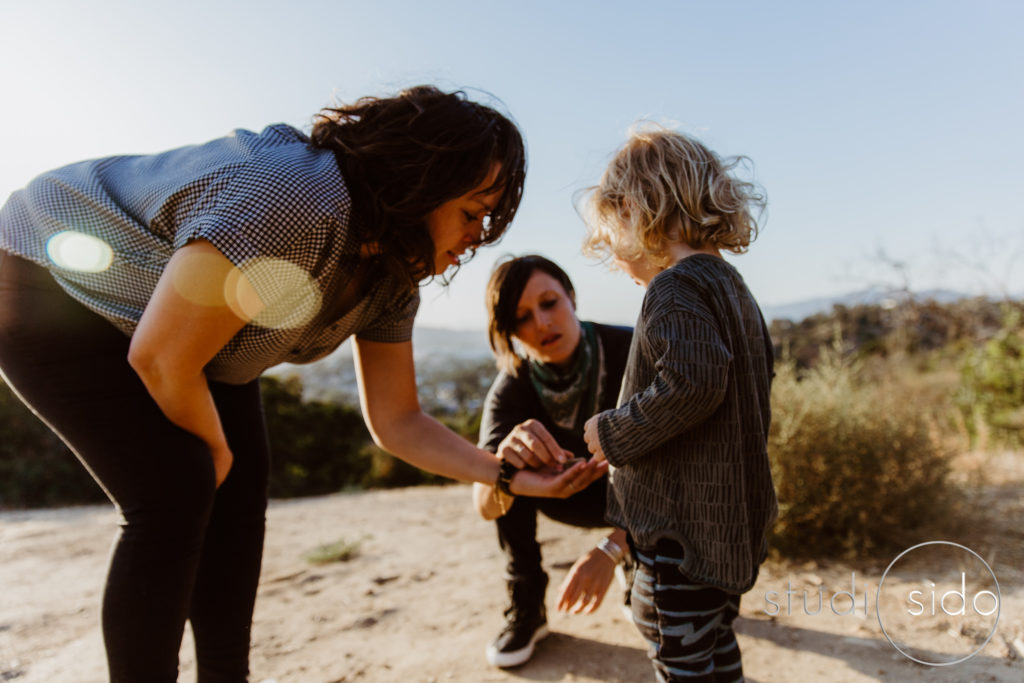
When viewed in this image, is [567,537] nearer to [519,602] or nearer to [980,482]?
[519,602]

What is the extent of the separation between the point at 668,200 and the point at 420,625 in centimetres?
200

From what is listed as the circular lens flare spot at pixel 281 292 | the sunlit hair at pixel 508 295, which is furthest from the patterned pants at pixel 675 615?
the sunlit hair at pixel 508 295

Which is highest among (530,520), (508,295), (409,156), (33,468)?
(409,156)

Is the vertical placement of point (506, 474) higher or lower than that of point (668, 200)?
lower

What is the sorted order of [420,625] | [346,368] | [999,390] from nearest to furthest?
[420,625] < [999,390] < [346,368]

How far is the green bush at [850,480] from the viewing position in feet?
10.5

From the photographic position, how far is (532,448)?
189cm

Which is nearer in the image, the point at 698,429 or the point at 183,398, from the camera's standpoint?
the point at 183,398

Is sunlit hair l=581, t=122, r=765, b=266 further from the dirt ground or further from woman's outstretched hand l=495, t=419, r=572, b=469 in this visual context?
the dirt ground

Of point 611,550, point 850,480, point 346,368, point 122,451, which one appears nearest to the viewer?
point 122,451

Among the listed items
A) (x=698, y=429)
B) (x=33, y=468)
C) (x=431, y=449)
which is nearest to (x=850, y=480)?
(x=698, y=429)

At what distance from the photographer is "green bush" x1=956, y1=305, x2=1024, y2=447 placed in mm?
5262

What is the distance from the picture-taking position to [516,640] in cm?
234

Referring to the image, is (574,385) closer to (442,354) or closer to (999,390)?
(999,390)
